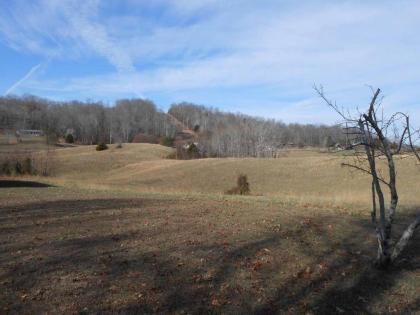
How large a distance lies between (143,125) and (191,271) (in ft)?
445

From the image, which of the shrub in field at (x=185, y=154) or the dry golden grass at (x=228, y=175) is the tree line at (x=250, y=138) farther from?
the dry golden grass at (x=228, y=175)

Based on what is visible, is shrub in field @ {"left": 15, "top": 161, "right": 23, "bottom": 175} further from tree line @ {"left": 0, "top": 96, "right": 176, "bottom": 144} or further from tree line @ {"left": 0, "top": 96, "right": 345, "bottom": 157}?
tree line @ {"left": 0, "top": 96, "right": 176, "bottom": 144}

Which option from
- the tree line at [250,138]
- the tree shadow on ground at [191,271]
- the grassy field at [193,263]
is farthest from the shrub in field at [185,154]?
the tree shadow on ground at [191,271]

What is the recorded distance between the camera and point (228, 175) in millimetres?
49500

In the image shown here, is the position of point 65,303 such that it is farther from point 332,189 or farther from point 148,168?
point 148,168

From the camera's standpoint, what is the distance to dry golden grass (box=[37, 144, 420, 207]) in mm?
36100

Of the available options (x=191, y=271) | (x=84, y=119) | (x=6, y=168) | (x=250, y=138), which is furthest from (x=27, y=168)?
(x=84, y=119)

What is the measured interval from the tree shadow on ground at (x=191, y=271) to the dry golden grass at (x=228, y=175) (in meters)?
18.3

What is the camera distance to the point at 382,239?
24.7 ft

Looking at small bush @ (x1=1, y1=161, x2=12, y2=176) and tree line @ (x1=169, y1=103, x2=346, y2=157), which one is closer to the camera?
small bush @ (x1=1, y1=161, x2=12, y2=176)

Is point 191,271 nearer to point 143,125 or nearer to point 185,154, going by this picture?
point 185,154

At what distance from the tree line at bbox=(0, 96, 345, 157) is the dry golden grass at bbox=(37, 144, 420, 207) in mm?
35460

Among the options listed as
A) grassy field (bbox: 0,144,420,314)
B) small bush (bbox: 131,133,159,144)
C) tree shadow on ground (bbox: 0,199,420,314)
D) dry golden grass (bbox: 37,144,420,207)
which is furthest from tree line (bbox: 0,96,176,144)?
tree shadow on ground (bbox: 0,199,420,314)

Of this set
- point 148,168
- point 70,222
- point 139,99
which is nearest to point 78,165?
point 148,168
